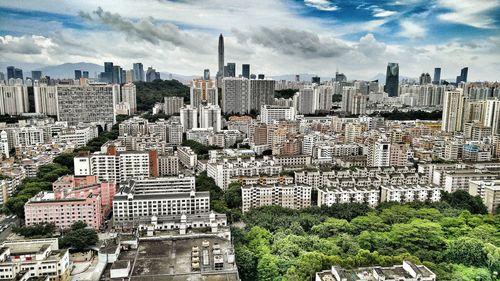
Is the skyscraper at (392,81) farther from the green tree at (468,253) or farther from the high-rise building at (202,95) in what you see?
the green tree at (468,253)

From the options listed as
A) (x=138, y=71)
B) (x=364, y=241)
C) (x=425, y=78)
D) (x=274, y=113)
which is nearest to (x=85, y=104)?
(x=274, y=113)

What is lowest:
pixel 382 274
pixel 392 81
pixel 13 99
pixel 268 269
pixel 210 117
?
pixel 268 269

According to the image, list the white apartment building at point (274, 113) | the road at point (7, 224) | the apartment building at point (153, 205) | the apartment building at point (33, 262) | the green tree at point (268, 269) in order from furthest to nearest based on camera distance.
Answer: the white apartment building at point (274, 113) < the apartment building at point (153, 205) < the road at point (7, 224) < the green tree at point (268, 269) < the apartment building at point (33, 262)

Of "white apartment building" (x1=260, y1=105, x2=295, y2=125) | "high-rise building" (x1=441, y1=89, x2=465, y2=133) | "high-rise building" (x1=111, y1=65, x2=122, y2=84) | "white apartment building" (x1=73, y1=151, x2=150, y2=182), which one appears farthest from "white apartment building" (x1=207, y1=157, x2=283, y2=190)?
"high-rise building" (x1=111, y1=65, x2=122, y2=84)

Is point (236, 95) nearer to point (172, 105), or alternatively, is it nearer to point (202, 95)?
point (202, 95)

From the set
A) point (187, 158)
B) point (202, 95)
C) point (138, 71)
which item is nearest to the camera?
point (187, 158)

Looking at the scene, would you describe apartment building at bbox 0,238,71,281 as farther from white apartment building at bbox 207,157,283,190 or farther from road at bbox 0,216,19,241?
white apartment building at bbox 207,157,283,190

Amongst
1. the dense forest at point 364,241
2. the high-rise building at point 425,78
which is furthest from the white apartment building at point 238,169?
the high-rise building at point 425,78

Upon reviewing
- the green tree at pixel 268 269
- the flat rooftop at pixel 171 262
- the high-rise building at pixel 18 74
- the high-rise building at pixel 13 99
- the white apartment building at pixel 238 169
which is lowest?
the green tree at pixel 268 269
